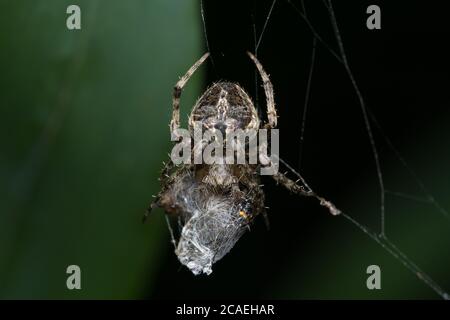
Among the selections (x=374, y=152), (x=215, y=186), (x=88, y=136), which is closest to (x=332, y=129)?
(x=374, y=152)

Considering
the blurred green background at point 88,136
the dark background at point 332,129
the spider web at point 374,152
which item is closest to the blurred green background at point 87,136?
the blurred green background at point 88,136

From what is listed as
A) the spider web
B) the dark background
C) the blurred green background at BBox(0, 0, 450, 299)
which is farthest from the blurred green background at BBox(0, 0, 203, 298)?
the spider web

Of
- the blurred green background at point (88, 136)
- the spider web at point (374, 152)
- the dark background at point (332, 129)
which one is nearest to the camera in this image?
the blurred green background at point (88, 136)

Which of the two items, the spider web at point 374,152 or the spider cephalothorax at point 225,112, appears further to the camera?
the spider web at point 374,152

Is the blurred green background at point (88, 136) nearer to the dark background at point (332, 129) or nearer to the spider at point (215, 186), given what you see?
the spider at point (215, 186)

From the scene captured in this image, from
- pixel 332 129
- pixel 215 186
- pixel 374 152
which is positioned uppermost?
pixel 332 129

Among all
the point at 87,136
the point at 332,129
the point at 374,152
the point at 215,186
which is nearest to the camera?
the point at 87,136

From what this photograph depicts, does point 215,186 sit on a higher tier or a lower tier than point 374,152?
lower

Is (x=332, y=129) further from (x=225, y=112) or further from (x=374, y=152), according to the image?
(x=225, y=112)
